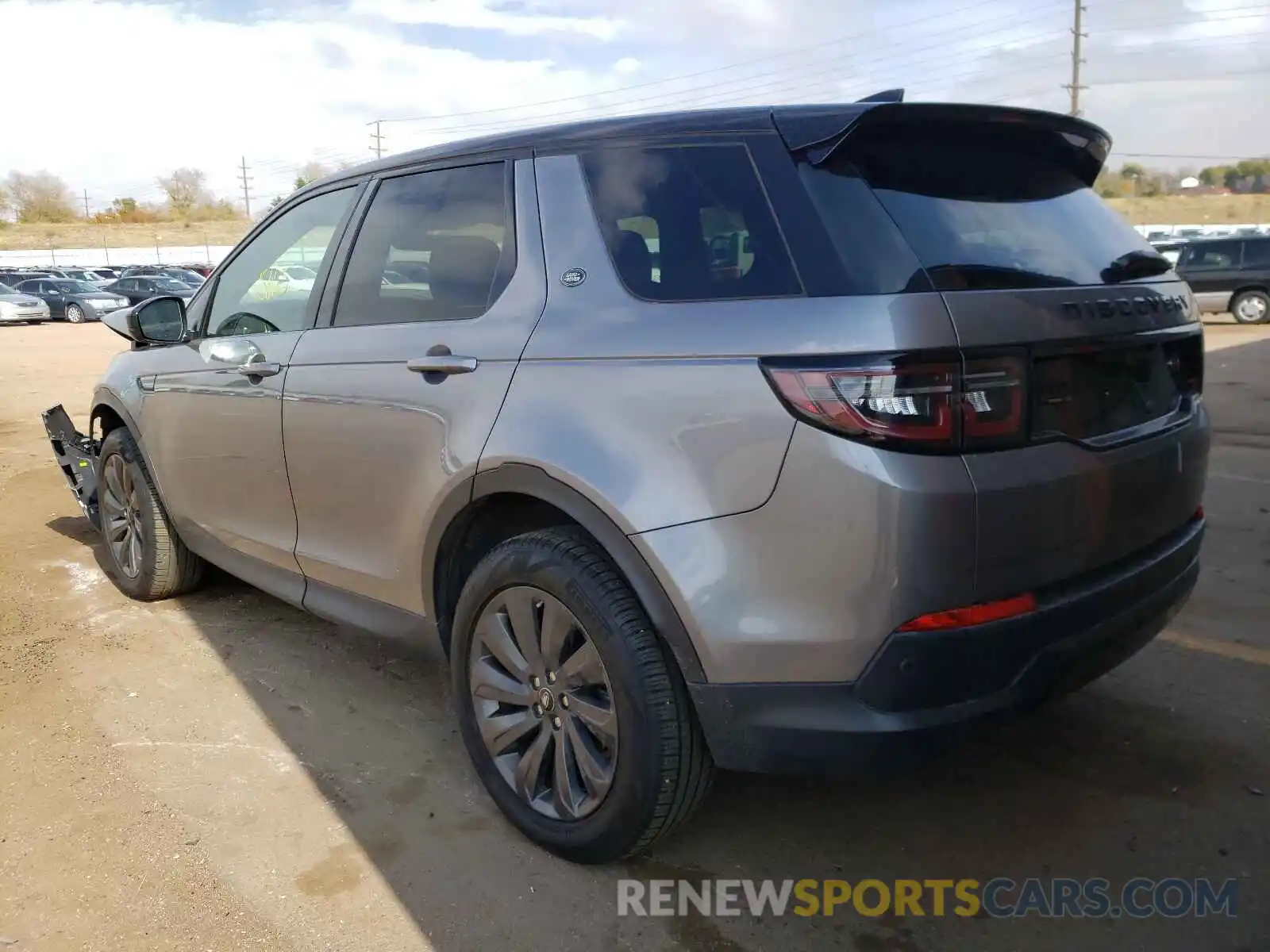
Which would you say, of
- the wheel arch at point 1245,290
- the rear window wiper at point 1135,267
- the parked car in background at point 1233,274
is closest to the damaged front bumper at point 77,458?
the rear window wiper at point 1135,267

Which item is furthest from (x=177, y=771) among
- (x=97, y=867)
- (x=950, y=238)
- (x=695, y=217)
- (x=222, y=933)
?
(x=950, y=238)

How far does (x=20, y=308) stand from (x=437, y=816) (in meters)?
30.3

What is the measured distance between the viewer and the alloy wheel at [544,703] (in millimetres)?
2408

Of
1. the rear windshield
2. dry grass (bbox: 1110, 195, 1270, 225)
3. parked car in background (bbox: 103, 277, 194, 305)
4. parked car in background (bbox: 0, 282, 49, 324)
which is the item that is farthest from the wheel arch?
dry grass (bbox: 1110, 195, 1270, 225)

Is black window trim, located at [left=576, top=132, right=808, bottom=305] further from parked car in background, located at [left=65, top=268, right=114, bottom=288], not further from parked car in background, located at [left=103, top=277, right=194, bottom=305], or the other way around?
parked car in background, located at [left=65, top=268, right=114, bottom=288]

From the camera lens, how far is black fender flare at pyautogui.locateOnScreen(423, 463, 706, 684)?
217 cm

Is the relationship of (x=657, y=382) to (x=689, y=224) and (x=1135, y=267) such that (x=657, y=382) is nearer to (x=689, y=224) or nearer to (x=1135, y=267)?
(x=689, y=224)

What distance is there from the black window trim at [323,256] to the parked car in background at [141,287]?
96.6 feet

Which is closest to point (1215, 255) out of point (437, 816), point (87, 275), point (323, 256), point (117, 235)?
point (323, 256)

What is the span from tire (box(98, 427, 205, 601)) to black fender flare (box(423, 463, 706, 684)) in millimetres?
2271

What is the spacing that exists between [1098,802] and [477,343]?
2.13 metres

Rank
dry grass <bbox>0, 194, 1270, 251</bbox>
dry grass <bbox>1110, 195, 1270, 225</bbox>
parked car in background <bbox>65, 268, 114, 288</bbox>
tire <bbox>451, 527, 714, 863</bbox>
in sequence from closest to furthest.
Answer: tire <bbox>451, 527, 714, 863</bbox> → parked car in background <bbox>65, 268, 114, 288</bbox> → dry grass <bbox>1110, 195, 1270, 225</bbox> → dry grass <bbox>0, 194, 1270, 251</bbox>

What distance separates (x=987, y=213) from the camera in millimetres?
2268

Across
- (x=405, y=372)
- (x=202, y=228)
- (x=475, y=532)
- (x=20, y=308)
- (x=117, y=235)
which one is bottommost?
(x=475, y=532)
